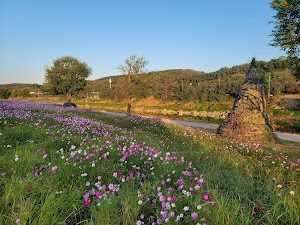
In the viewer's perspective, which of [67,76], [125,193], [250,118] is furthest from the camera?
[67,76]

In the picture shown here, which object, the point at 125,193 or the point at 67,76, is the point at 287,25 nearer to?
the point at 125,193

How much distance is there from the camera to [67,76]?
53812 millimetres

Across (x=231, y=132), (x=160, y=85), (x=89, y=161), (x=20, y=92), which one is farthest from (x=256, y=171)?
(x=20, y=92)

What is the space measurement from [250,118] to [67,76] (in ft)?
150

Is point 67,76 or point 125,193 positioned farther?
point 67,76

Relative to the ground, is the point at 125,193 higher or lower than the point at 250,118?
higher

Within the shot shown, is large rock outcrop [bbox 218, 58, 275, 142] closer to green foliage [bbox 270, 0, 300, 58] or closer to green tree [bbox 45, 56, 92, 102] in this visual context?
green foliage [bbox 270, 0, 300, 58]

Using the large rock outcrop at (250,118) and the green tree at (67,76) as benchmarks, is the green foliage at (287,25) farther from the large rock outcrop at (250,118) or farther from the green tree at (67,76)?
the green tree at (67,76)

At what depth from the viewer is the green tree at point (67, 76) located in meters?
53.4

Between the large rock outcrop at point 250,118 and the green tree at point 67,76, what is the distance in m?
43.6

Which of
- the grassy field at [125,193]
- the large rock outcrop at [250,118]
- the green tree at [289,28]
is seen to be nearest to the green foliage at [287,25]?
the green tree at [289,28]

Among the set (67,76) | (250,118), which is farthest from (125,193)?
(67,76)

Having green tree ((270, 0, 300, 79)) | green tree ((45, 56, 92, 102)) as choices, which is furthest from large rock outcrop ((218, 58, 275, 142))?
green tree ((45, 56, 92, 102))

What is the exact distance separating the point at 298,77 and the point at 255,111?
1050cm
